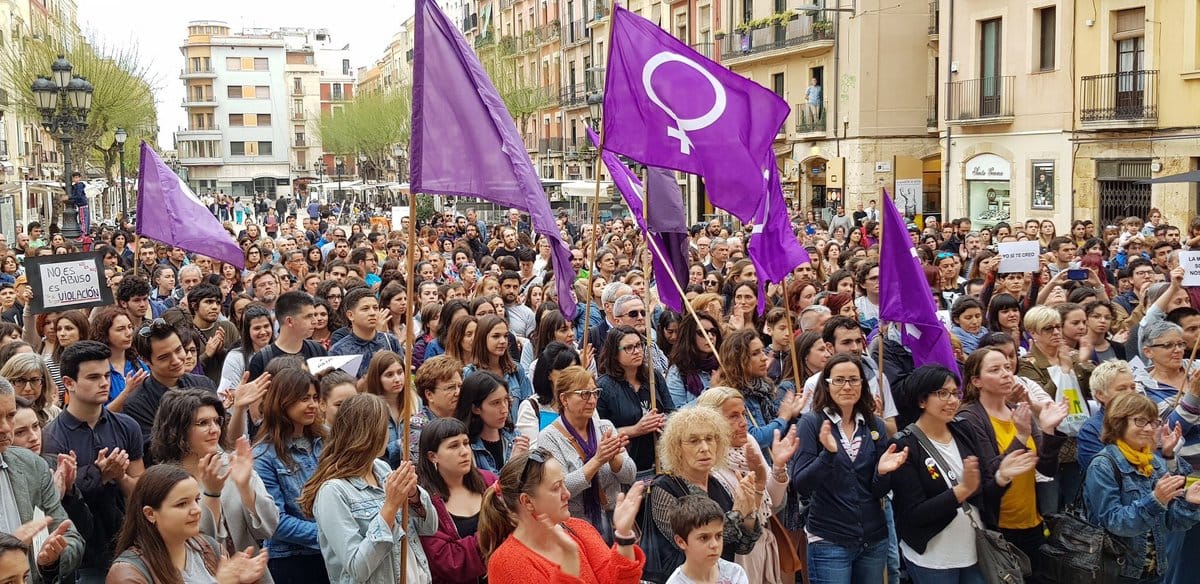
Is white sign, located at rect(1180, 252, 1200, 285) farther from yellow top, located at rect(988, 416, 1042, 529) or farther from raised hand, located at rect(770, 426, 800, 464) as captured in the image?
raised hand, located at rect(770, 426, 800, 464)

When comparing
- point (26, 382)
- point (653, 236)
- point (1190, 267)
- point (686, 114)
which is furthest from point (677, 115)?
point (1190, 267)

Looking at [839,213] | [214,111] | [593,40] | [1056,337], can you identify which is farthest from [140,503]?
[214,111]

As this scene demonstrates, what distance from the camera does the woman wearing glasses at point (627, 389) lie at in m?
6.42

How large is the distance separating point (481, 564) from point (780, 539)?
170 centimetres

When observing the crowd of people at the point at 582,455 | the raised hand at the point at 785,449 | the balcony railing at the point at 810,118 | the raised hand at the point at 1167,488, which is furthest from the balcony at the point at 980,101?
the raised hand at the point at 785,449

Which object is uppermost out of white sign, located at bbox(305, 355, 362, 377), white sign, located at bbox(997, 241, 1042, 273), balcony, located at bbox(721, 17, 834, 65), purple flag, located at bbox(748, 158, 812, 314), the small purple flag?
balcony, located at bbox(721, 17, 834, 65)

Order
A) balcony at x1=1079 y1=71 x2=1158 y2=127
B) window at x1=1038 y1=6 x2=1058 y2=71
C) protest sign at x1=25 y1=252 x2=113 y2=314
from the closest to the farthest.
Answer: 1. protest sign at x1=25 y1=252 x2=113 y2=314
2. balcony at x1=1079 y1=71 x2=1158 y2=127
3. window at x1=1038 y1=6 x2=1058 y2=71

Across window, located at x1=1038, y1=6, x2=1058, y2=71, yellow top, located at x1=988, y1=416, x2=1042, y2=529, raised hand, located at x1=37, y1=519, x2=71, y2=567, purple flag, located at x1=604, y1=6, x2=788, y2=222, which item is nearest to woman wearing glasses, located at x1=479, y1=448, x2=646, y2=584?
raised hand, located at x1=37, y1=519, x2=71, y2=567

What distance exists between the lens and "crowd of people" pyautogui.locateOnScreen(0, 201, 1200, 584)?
463cm

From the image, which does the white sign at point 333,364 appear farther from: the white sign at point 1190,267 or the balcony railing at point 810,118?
the balcony railing at point 810,118

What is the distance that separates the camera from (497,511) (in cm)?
467

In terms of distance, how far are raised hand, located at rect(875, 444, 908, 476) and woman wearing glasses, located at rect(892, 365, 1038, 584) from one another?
0.12 metres

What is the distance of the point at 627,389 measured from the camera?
681cm

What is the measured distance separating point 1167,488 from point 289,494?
12.8 ft
